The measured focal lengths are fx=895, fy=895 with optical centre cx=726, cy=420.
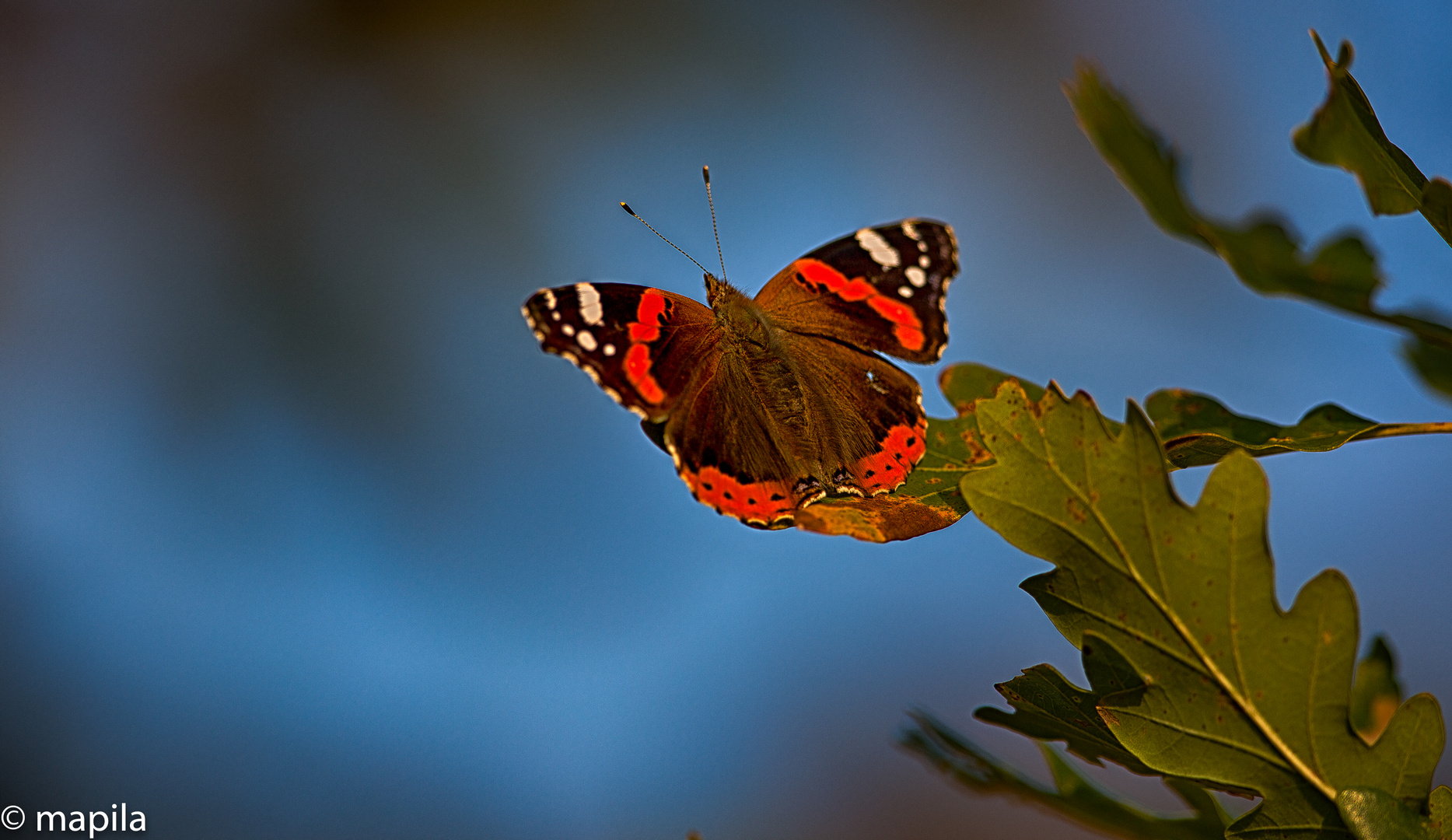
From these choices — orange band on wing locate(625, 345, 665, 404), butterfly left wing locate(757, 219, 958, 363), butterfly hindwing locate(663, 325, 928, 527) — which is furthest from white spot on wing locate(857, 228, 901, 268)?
orange band on wing locate(625, 345, 665, 404)

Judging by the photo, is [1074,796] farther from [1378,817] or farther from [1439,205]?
[1439,205]

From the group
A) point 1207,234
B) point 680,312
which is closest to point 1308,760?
point 1207,234

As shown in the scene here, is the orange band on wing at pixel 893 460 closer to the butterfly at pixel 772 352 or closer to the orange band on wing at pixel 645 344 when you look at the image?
the butterfly at pixel 772 352

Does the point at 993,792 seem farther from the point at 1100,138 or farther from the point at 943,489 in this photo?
the point at 1100,138

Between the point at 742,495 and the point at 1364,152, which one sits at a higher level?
the point at 742,495

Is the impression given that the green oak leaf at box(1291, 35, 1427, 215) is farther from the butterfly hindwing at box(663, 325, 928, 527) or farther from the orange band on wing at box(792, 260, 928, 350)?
the orange band on wing at box(792, 260, 928, 350)

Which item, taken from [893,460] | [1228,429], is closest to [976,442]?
[893,460]

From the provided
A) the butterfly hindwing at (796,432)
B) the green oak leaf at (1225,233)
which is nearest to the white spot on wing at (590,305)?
the butterfly hindwing at (796,432)

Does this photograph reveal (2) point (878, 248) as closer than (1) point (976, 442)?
No
